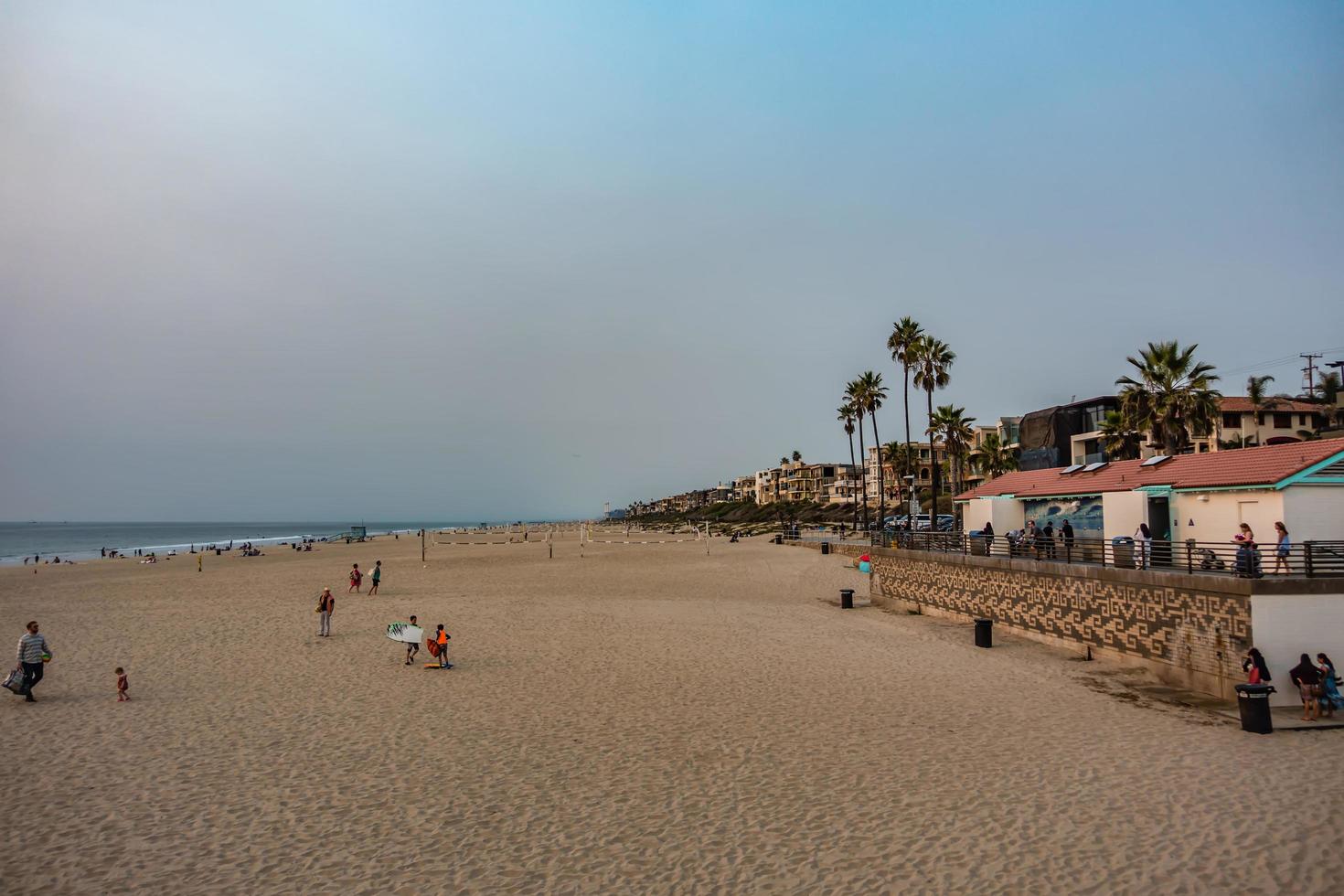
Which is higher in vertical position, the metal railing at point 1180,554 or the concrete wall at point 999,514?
the concrete wall at point 999,514

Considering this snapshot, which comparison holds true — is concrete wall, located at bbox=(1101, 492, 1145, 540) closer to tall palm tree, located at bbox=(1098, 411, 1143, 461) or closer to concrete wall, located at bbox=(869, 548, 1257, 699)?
concrete wall, located at bbox=(869, 548, 1257, 699)

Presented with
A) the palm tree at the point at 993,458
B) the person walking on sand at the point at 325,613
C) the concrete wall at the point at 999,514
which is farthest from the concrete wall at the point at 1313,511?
the palm tree at the point at 993,458

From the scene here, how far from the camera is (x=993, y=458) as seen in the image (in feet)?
160

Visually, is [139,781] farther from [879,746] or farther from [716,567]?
[716,567]

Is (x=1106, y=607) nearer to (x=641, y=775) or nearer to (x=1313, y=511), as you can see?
(x=1313, y=511)

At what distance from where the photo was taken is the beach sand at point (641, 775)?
7516 mm

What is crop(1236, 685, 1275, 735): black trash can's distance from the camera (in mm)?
11281

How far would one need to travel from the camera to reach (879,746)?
444 inches

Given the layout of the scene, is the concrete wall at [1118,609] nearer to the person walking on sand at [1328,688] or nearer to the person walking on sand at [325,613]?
the person walking on sand at [1328,688]

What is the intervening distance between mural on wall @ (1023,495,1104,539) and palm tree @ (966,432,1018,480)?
981 inches

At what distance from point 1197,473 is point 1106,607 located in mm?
3930

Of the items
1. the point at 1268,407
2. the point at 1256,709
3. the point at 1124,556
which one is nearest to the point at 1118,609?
the point at 1124,556

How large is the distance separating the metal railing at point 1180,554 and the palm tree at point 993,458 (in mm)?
26433

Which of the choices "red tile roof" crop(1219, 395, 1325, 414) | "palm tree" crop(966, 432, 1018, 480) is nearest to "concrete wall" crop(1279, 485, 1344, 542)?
"palm tree" crop(966, 432, 1018, 480)
